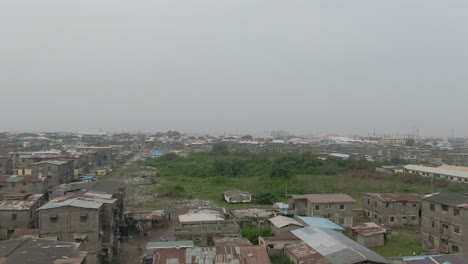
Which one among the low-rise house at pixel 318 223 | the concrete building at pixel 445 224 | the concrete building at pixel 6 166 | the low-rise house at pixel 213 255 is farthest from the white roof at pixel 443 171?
the concrete building at pixel 6 166

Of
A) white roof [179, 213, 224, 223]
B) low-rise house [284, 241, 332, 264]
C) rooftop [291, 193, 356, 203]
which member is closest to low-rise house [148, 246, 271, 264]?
low-rise house [284, 241, 332, 264]

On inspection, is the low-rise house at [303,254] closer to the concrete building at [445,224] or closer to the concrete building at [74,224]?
the concrete building at [445,224]

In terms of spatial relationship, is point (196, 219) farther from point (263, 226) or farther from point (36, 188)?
point (36, 188)

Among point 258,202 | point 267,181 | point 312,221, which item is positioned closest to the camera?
point 312,221

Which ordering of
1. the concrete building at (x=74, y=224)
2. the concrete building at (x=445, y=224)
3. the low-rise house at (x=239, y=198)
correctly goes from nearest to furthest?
the concrete building at (x=74, y=224), the concrete building at (x=445, y=224), the low-rise house at (x=239, y=198)

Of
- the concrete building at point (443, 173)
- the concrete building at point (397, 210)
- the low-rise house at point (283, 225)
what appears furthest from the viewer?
the concrete building at point (443, 173)

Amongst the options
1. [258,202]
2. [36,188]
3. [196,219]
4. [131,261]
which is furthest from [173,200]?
[131,261]
